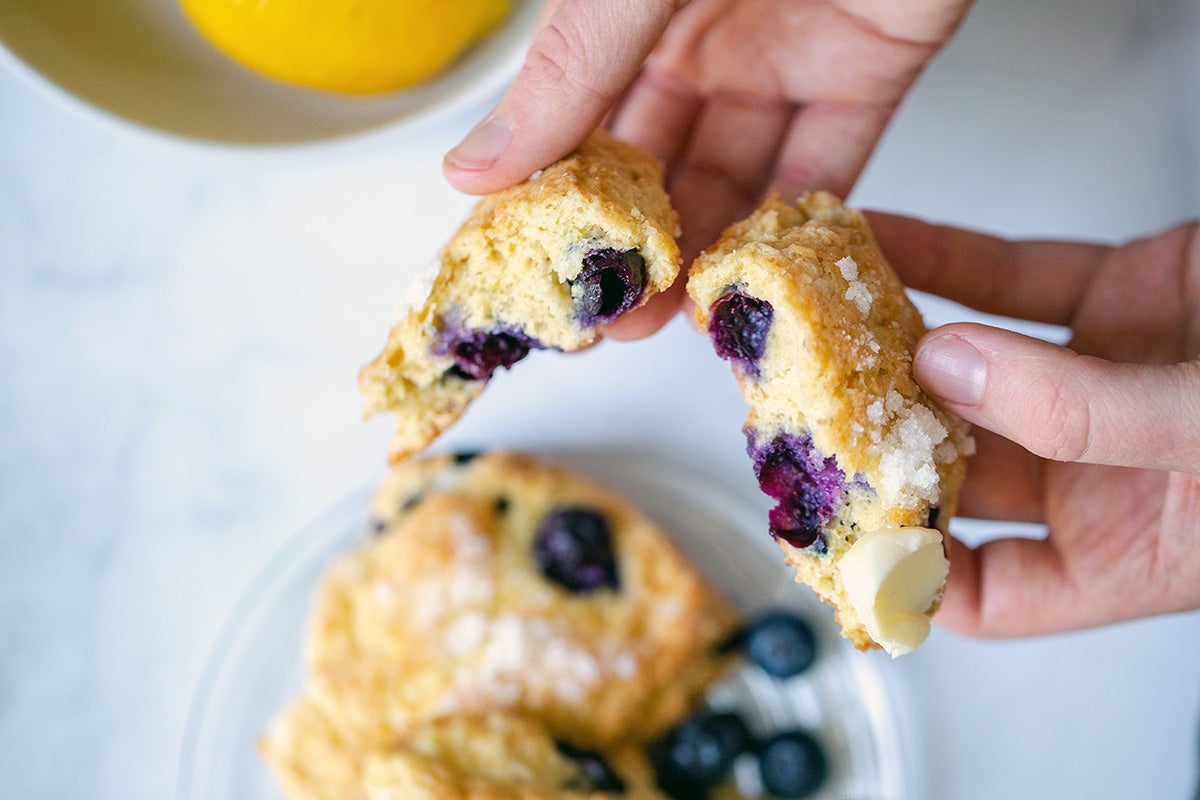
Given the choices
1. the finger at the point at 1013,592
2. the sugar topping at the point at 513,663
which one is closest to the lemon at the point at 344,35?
the sugar topping at the point at 513,663

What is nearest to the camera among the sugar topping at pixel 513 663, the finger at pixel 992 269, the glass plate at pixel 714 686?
the finger at pixel 992 269

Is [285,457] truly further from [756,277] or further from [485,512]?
[756,277]

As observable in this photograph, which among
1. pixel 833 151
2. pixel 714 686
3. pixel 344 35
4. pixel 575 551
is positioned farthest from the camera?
pixel 714 686

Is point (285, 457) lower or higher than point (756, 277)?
higher

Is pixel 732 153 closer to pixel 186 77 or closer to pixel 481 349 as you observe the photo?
pixel 481 349

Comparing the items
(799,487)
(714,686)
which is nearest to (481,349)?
(799,487)

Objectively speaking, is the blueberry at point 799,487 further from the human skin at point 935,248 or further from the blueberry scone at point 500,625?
the blueberry scone at point 500,625

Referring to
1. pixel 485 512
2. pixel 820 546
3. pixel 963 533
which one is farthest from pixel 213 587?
pixel 963 533

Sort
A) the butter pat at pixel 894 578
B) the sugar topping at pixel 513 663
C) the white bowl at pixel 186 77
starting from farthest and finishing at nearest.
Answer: the sugar topping at pixel 513 663 → the white bowl at pixel 186 77 → the butter pat at pixel 894 578
